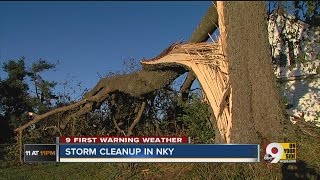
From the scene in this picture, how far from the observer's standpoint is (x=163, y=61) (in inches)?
500

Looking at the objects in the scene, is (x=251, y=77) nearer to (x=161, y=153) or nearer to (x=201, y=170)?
(x=201, y=170)

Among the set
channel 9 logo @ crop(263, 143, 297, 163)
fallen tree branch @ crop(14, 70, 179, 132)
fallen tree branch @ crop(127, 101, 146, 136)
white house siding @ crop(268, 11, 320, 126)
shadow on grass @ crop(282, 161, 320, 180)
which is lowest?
shadow on grass @ crop(282, 161, 320, 180)

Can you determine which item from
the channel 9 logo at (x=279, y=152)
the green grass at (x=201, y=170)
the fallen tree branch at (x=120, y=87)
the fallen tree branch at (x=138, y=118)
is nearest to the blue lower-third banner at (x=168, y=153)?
the channel 9 logo at (x=279, y=152)

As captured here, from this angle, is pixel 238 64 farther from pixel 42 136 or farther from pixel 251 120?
pixel 42 136

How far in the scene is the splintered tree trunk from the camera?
9398mm

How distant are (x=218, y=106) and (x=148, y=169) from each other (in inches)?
77.2

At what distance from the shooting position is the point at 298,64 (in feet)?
66.5

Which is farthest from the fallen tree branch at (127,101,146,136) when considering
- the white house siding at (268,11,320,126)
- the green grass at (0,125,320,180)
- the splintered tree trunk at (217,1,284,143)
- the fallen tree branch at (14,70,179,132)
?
the splintered tree trunk at (217,1,284,143)

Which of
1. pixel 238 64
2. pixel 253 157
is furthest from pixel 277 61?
pixel 253 157

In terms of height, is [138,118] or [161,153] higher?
[138,118]

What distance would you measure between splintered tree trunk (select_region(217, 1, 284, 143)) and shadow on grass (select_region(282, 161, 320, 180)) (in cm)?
73

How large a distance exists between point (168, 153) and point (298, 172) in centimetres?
368

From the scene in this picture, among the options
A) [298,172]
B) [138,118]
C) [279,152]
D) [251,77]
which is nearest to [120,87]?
[138,118]

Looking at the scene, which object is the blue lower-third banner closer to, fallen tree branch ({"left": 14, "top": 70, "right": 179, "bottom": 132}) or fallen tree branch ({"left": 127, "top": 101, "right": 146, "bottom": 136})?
fallen tree branch ({"left": 14, "top": 70, "right": 179, "bottom": 132})
